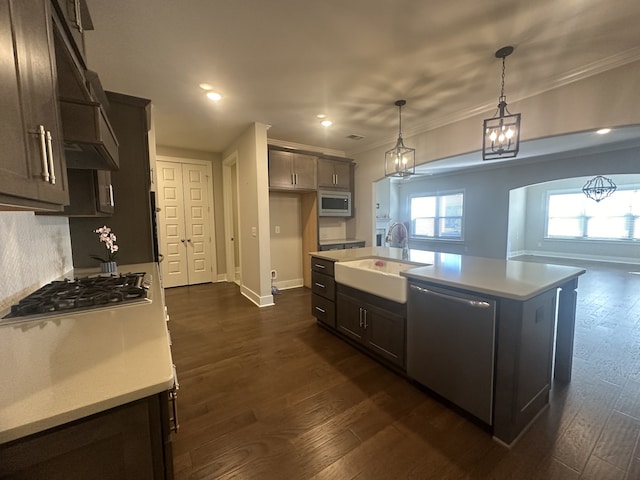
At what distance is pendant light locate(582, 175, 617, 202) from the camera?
6922mm

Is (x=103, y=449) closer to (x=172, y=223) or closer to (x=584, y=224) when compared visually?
(x=172, y=223)

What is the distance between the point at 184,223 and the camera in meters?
5.23

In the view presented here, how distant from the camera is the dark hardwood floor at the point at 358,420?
4.74ft

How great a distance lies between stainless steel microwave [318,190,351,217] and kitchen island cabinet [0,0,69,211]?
412cm

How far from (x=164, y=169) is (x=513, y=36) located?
17.5 ft

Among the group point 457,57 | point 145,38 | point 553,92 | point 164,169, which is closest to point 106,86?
point 145,38

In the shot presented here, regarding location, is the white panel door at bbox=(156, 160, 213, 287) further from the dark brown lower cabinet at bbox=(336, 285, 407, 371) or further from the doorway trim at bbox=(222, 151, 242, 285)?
the dark brown lower cabinet at bbox=(336, 285, 407, 371)

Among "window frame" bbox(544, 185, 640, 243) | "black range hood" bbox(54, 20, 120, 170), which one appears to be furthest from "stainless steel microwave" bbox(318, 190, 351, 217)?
"window frame" bbox(544, 185, 640, 243)

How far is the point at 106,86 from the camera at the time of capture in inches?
110

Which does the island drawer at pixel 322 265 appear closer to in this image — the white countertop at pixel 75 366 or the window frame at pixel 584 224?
the white countertop at pixel 75 366

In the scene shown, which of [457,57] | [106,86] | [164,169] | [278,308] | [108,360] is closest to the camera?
[108,360]

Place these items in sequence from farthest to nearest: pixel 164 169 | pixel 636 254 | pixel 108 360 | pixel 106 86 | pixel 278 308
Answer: pixel 636 254 < pixel 164 169 < pixel 278 308 < pixel 106 86 < pixel 108 360

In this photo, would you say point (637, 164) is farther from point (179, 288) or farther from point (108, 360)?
point (179, 288)

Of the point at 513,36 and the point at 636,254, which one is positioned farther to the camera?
the point at 636,254
